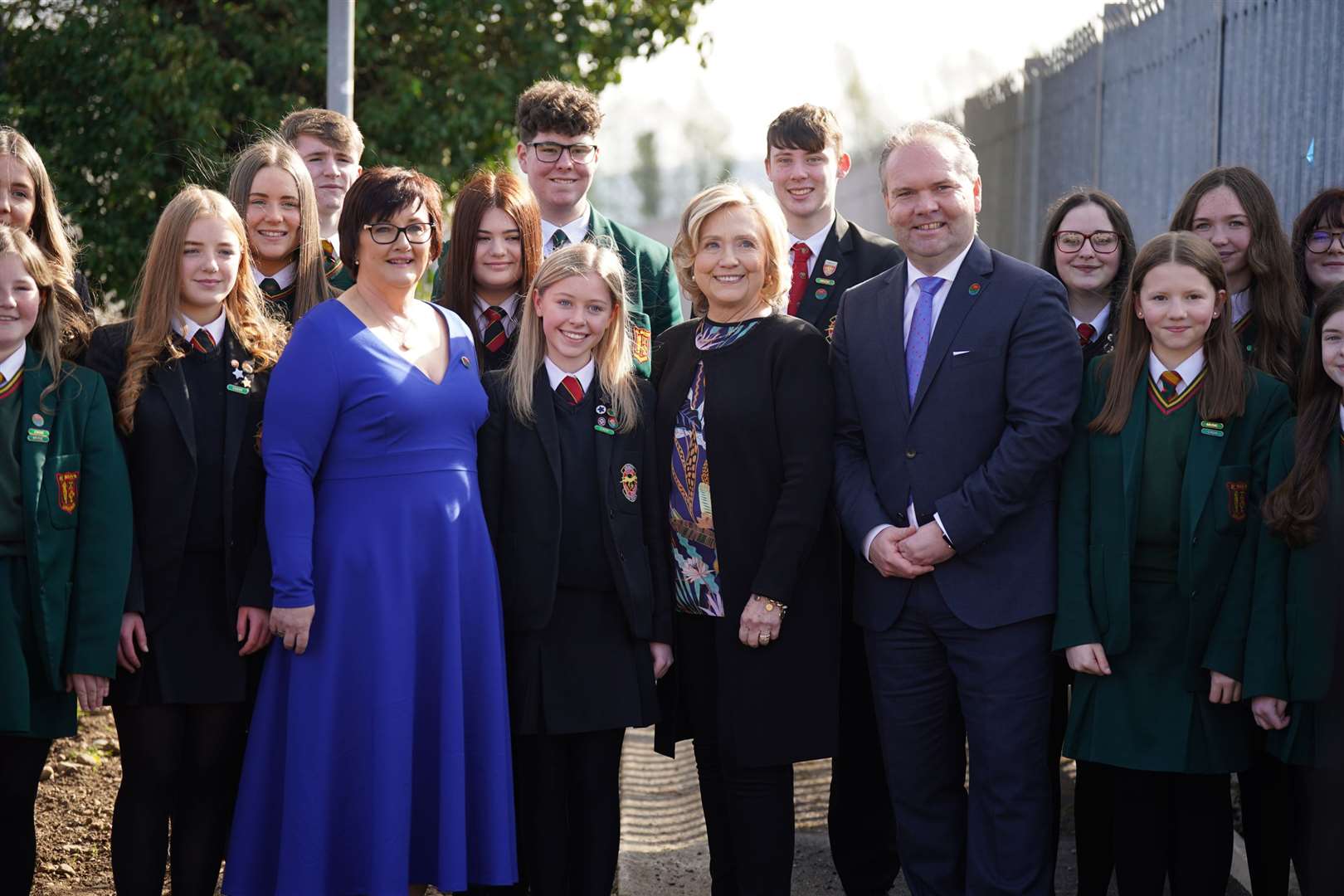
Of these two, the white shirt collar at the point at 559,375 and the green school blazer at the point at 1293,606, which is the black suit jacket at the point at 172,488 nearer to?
the white shirt collar at the point at 559,375

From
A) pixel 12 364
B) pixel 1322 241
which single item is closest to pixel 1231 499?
pixel 1322 241

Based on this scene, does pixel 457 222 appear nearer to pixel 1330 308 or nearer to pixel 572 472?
pixel 572 472

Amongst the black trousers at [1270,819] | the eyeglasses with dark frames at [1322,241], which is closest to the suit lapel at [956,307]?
the eyeglasses with dark frames at [1322,241]

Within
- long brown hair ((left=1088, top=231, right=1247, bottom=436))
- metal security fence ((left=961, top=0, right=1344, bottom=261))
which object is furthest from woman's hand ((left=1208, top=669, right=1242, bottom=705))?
metal security fence ((left=961, top=0, right=1344, bottom=261))

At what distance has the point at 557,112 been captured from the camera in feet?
17.1

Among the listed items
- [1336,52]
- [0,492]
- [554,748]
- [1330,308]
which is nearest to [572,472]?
[554,748]

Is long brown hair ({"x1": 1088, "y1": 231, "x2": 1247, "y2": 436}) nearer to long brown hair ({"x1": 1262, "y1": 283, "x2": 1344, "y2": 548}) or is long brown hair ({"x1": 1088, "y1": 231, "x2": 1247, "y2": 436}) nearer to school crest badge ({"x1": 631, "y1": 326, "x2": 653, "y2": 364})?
long brown hair ({"x1": 1262, "y1": 283, "x2": 1344, "y2": 548})

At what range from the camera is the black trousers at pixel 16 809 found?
13.6 feet

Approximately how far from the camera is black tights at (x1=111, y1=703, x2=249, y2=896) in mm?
4156

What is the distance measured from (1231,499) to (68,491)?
3198mm

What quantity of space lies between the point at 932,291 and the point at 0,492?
268 cm

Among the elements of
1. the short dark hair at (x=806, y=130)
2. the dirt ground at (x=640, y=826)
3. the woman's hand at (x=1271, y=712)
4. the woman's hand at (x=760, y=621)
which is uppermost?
the short dark hair at (x=806, y=130)

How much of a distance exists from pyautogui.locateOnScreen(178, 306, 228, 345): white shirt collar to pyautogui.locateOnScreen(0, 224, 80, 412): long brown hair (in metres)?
0.34

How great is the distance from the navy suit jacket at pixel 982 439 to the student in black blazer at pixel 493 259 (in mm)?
1221
